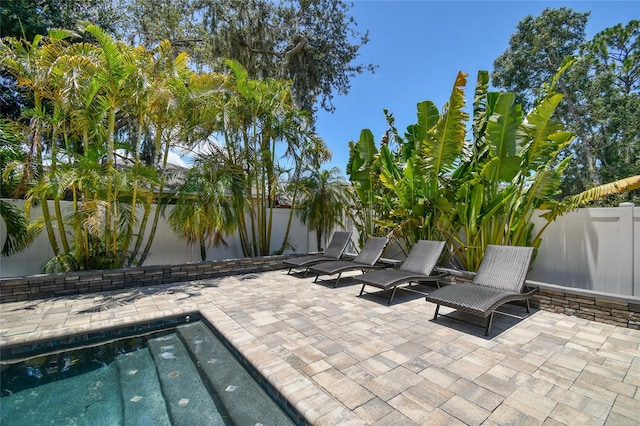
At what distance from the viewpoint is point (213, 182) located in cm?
959

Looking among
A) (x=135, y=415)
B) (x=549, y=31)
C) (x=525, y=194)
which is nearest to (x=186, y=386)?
(x=135, y=415)

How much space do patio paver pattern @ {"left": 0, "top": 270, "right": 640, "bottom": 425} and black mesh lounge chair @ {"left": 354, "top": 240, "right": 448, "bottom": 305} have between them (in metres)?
0.49

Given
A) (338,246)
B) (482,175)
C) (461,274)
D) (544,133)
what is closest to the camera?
(544,133)

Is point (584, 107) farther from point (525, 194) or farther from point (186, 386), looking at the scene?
point (186, 386)

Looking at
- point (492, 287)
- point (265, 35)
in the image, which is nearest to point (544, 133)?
point (492, 287)

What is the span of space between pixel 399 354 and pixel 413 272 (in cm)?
322

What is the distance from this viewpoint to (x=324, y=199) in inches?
452

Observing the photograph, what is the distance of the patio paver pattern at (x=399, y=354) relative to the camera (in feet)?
9.84

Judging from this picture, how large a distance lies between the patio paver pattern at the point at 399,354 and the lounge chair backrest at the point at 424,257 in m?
0.71

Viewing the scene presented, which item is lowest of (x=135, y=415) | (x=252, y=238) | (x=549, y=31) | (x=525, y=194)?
(x=135, y=415)

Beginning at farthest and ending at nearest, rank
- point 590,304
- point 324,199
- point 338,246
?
point 324,199, point 338,246, point 590,304

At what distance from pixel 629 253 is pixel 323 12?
16.7m

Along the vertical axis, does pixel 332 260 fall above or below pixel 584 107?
below

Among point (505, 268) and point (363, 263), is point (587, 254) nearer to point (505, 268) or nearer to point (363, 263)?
point (505, 268)
